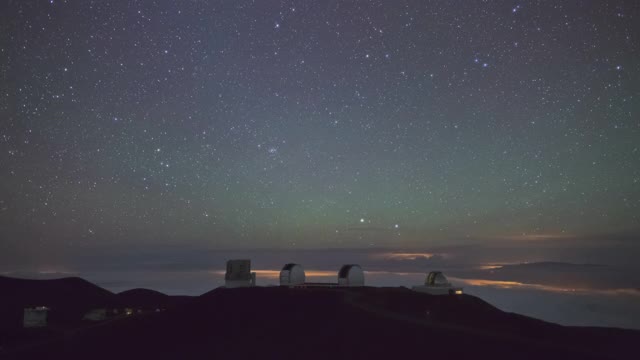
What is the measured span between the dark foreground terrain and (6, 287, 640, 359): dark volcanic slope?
7cm

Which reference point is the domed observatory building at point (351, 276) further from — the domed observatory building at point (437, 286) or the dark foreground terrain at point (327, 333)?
the domed observatory building at point (437, 286)

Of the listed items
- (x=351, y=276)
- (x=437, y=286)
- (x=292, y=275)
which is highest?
(x=292, y=275)

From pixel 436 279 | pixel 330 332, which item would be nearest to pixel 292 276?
pixel 436 279

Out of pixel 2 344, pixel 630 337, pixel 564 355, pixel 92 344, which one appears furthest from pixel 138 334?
pixel 630 337

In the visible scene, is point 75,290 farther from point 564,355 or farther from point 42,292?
point 564,355

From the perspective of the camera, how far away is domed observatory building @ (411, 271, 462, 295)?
4775 centimetres

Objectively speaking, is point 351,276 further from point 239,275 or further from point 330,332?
point 330,332

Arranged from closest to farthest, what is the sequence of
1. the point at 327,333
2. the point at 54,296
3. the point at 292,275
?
the point at 327,333
the point at 292,275
the point at 54,296

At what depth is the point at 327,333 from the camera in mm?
32219

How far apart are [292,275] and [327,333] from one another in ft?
66.5

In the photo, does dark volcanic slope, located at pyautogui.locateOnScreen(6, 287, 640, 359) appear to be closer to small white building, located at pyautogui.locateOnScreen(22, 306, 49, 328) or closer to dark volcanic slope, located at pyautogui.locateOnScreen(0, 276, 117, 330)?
small white building, located at pyautogui.locateOnScreen(22, 306, 49, 328)

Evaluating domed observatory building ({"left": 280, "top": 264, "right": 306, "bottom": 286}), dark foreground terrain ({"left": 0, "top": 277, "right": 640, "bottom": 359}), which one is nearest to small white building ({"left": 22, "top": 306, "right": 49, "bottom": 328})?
dark foreground terrain ({"left": 0, "top": 277, "right": 640, "bottom": 359})

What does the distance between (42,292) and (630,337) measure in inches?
3711

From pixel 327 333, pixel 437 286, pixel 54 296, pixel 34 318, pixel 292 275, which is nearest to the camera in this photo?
pixel 327 333
